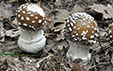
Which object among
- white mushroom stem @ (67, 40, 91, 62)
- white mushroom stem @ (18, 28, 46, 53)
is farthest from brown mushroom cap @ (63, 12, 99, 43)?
white mushroom stem @ (18, 28, 46, 53)

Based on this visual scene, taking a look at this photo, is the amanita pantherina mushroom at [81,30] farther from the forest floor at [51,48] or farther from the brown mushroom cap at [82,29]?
the forest floor at [51,48]

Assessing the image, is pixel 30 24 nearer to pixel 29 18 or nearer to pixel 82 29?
pixel 29 18

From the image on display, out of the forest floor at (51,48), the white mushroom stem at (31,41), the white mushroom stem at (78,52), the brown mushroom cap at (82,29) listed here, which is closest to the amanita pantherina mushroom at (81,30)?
the brown mushroom cap at (82,29)

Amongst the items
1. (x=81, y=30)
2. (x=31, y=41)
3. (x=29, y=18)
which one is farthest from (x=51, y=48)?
(x=81, y=30)

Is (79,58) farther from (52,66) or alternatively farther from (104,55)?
(104,55)

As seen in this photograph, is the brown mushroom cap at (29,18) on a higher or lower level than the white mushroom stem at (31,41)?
higher

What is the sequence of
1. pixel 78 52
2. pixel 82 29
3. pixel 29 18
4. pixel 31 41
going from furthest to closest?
pixel 31 41
pixel 78 52
pixel 29 18
pixel 82 29

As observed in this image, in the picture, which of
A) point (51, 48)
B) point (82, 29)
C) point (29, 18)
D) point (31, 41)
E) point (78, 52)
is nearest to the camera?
point (82, 29)
